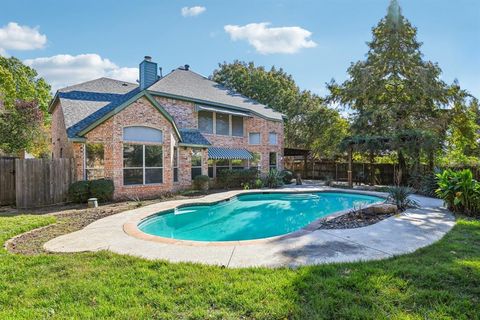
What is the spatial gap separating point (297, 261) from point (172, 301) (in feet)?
9.68

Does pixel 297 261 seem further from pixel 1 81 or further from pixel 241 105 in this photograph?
pixel 1 81

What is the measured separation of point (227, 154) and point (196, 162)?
12.4 feet

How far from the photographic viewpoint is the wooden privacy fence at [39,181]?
13.4 meters

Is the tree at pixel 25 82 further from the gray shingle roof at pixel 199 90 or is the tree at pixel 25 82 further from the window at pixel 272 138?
the window at pixel 272 138

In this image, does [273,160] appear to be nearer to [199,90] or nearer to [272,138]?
[272,138]

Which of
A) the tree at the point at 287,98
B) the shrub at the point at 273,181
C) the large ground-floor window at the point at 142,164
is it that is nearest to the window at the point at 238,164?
the shrub at the point at 273,181

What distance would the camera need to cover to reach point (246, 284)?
190 inches

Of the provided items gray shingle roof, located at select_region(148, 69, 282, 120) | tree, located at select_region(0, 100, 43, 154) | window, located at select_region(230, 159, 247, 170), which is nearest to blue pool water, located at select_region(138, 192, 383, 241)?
window, located at select_region(230, 159, 247, 170)

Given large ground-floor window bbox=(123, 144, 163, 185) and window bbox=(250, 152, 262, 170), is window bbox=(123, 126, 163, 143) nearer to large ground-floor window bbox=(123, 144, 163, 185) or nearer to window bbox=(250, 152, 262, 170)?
large ground-floor window bbox=(123, 144, 163, 185)

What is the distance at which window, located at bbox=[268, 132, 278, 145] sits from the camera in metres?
28.3

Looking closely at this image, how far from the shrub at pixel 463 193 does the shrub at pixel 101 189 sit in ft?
54.6

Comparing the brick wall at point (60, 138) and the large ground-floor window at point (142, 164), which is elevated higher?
the brick wall at point (60, 138)

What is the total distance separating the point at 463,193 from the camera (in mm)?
11375

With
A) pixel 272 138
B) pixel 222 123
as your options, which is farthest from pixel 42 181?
pixel 272 138
